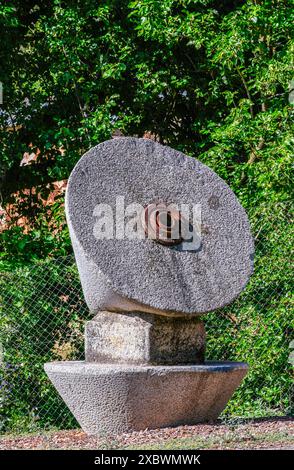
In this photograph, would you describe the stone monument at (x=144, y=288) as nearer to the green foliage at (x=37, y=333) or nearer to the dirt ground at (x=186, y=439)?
the dirt ground at (x=186, y=439)

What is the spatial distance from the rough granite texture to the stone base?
4.4 inches

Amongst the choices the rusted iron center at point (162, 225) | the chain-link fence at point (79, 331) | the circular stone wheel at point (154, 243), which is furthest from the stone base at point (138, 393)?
the chain-link fence at point (79, 331)

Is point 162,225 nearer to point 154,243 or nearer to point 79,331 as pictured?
point 154,243

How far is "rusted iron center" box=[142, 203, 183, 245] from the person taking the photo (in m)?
5.51

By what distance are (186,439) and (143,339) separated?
68 centimetres

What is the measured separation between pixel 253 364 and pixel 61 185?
3.64 meters

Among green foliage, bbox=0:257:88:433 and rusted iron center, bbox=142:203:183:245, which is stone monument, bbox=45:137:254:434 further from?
green foliage, bbox=0:257:88:433

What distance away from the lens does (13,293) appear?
25.6 ft

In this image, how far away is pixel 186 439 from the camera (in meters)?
4.97

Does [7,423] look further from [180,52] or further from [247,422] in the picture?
[180,52]

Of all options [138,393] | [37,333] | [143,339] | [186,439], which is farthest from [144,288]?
[37,333]

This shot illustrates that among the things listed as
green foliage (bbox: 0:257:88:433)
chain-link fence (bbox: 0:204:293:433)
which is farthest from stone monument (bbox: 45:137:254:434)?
green foliage (bbox: 0:257:88:433)
